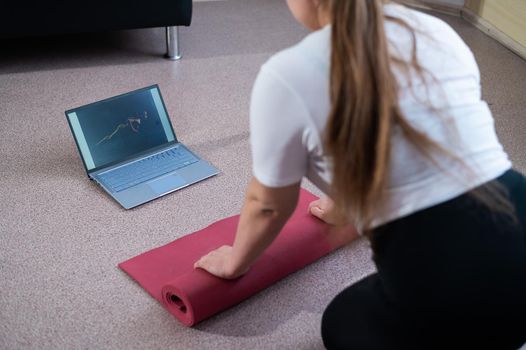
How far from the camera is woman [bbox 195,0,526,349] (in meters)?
0.90

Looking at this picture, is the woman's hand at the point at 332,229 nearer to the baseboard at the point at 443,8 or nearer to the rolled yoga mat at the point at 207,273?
the rolled yoga mat at the point at 207,273

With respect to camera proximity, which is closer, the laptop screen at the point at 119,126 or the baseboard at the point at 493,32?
the laptop screen at the point at 119,126

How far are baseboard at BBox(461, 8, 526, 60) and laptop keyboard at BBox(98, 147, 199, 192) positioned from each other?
1.65m

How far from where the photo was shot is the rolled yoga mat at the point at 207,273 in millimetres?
1396

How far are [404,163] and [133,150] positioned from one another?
3.90 feet

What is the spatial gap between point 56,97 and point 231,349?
136 centimetres

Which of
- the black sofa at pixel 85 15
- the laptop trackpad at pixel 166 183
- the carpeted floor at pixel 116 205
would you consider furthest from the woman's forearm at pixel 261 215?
the black sofa at pixel 85 15

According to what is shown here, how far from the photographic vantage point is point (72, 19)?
2.52m

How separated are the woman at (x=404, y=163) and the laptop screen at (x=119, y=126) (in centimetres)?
93

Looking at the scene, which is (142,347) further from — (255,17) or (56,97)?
(255,17)

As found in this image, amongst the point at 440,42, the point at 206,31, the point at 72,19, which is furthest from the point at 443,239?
Answer: the point at 206,31

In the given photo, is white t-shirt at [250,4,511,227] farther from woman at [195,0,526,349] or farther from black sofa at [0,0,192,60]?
black sofa at [0,0,192,60]

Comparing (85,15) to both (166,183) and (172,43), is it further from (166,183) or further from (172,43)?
(166,183)

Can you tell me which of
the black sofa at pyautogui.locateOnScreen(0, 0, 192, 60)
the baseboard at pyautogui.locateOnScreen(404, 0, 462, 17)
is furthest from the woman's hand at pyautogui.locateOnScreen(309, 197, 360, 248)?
the baseboard at pyautogui.locateOnScreen(404, 0, 462, 17)
